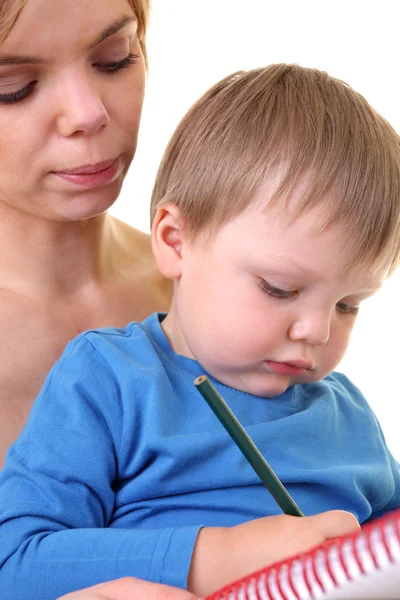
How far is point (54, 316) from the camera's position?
4.10ft

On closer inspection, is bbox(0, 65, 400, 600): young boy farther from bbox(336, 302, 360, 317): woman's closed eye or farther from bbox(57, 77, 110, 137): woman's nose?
bbox(57, 77, 110, 137): woman's nose

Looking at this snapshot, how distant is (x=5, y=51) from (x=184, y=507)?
19.6 inches

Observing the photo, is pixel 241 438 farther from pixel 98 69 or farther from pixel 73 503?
pixel 98 69

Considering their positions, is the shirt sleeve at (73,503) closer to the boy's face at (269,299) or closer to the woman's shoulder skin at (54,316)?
the boy's face at (269,299)

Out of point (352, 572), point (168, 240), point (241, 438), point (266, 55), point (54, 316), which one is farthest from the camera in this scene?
point (266, 55)

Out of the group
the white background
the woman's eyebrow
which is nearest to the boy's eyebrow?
the woman's eyebrow

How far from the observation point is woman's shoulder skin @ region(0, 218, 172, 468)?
1.20m

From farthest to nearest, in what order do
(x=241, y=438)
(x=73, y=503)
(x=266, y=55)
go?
(x=266, y=55) → (x=73, y=503) → (x=241, y=438)

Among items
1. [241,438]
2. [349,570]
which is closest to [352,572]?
[349,570]

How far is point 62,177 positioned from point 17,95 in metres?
0.11

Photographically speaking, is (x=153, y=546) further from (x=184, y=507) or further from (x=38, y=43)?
(x=38, y=43)

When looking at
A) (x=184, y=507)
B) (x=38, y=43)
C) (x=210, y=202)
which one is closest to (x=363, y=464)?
(x=184, y=507)

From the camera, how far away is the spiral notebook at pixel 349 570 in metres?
0.54

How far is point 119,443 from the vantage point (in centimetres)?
93
